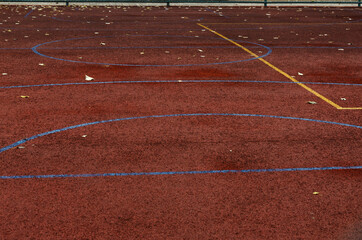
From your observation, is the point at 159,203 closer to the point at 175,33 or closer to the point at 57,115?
the point at 57,115

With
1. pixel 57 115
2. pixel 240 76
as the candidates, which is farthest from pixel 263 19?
pixel 57 115

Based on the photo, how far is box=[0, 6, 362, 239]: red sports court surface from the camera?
4.66m

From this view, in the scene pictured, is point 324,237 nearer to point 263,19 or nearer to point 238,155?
point 238,155

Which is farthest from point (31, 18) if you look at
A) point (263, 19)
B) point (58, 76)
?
point (58, 76)

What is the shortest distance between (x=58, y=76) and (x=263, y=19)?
13.9 meters

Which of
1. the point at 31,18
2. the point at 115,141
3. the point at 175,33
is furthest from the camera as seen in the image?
the point at 31,18

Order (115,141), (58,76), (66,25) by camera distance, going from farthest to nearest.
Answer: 1. (66,25)
2. (58,76)
3. (115,141)

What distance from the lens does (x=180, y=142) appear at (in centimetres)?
651

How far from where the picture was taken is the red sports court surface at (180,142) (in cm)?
466

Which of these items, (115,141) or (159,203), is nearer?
(159,203)

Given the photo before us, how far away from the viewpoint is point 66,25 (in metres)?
19.0

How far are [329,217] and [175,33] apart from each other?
12854 millimetres

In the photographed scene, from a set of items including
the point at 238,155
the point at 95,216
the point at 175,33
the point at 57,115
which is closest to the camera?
the point at 95,216

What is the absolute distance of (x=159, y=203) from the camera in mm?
4953
